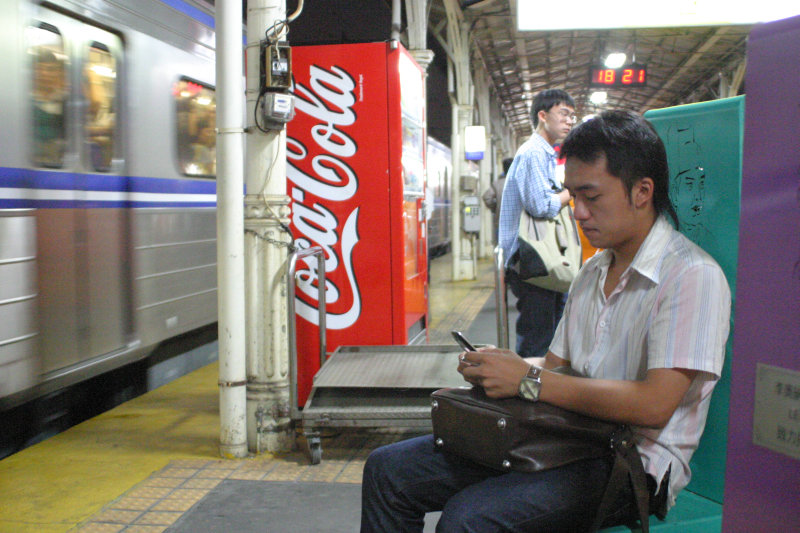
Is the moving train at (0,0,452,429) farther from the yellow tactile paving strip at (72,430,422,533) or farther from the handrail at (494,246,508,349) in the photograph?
the handrail at (494,246,508,349)

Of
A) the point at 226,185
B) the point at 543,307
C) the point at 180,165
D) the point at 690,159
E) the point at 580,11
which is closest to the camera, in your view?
the point at 690,159

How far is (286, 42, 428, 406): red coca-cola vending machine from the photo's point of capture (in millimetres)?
4762

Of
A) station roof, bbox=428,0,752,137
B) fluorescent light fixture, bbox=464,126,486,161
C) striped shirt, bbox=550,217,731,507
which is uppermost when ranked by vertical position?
station roof, bbox=428,0,752,137

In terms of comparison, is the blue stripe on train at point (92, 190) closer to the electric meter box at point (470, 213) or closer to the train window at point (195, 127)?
the train window at point (195, 127)

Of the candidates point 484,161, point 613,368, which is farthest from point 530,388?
point 484,161

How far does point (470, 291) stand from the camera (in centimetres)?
1265

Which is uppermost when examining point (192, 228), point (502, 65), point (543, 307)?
point (502, 65)

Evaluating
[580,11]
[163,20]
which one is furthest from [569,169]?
[163,20]

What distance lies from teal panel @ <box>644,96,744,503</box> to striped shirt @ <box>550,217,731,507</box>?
204 mm

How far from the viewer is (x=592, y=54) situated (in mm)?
20672

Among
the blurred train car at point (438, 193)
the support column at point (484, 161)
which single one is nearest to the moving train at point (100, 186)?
the blurred train car at point (438, 193)

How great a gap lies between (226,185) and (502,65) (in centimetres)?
1867

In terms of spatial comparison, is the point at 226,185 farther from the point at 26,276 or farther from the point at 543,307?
the point at 543,307

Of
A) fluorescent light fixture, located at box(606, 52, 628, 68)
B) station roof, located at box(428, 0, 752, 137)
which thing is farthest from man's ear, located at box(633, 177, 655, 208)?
fluorescent light fixture, located at box(606, 52, 628, 68)
